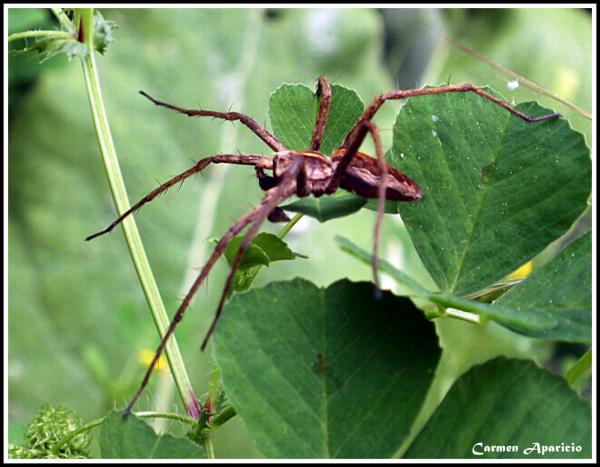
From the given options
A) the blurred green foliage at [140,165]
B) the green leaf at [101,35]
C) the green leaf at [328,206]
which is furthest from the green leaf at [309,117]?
the blurred green foliage at [140,165]

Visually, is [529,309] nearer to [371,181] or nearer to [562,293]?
[562,293]

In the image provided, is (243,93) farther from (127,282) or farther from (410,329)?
(410,329)

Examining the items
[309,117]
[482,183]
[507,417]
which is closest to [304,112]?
[309,117]

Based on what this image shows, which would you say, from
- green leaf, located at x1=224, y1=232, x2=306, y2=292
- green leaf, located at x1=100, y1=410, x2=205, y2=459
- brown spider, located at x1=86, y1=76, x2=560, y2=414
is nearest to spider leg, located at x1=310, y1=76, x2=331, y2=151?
brown spider, located at x1=86, y1=76, x2=560, y2=414

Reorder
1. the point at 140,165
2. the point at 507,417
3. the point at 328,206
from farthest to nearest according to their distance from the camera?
the point at 140,165
the point at 328,206
the point at 507,417

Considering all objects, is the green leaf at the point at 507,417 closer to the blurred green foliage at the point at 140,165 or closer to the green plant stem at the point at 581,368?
the green plant stem at the point at 581,368

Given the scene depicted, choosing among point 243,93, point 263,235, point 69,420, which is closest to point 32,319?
point 243,93
